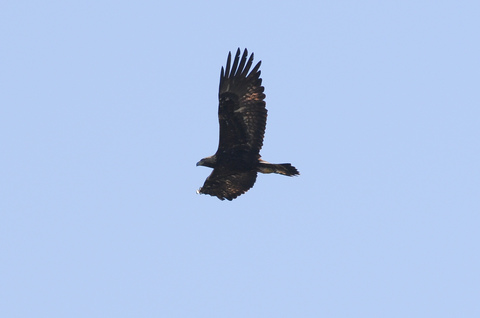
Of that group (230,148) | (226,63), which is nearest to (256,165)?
(230,148)

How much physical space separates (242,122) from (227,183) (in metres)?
2.05

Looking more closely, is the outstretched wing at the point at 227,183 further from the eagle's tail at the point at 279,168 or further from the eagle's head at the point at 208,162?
the eagle's tail at the point at 279,168

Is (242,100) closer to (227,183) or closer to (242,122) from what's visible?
(242,122)

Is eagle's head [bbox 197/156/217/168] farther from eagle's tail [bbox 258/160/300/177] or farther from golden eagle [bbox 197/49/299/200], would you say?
eagle's tail [bbox 258/160/300/177]

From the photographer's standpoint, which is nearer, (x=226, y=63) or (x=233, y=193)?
(x=226, y=63)

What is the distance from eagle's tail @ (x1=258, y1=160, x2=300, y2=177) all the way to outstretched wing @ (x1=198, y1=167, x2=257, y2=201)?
674 mm

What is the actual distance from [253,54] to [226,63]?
671 mm

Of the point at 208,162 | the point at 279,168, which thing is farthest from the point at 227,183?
the point at 279,168

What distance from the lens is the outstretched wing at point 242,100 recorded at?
83.9 feet

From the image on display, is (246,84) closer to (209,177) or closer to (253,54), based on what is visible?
(253,54)

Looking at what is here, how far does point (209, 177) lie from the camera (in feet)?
88.7

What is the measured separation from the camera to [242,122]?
25.8 metres

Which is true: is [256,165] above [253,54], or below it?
below

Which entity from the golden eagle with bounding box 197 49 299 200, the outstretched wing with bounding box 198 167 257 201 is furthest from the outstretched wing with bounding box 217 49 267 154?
the outstretched wing with bounding box 198 167 257 201
